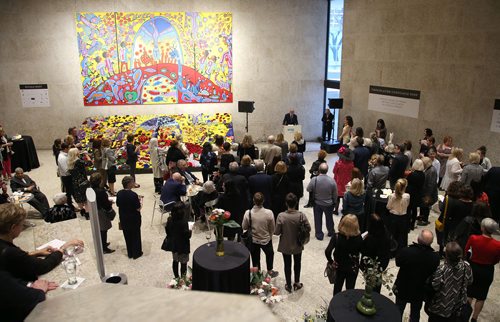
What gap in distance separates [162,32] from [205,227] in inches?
331

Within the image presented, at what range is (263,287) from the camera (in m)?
5.34

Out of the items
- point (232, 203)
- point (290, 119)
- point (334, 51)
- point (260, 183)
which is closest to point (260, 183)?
point (260, 183)

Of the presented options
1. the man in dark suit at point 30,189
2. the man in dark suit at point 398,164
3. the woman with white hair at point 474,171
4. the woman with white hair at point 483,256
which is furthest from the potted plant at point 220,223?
the woman with white hair at point 474,171

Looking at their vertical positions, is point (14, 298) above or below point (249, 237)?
above

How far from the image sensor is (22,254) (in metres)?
2.59

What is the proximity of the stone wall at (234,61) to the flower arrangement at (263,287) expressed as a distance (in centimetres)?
970

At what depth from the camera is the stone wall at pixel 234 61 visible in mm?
12805

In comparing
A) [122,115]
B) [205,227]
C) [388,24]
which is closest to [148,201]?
[205,227]

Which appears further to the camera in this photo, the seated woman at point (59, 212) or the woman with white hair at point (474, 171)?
the woman with white hair at point (474, 171)

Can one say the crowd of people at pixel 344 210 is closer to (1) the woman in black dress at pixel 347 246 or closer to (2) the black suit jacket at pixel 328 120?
(1) the woman in black dress at pixel 347 246

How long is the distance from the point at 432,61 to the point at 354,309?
29.9ft

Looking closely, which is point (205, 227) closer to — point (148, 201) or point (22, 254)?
point (148, 201)

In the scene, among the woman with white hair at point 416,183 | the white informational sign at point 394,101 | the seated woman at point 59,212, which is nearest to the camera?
the seated woman at point 59,212

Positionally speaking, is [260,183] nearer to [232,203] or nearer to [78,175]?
[232,203]
